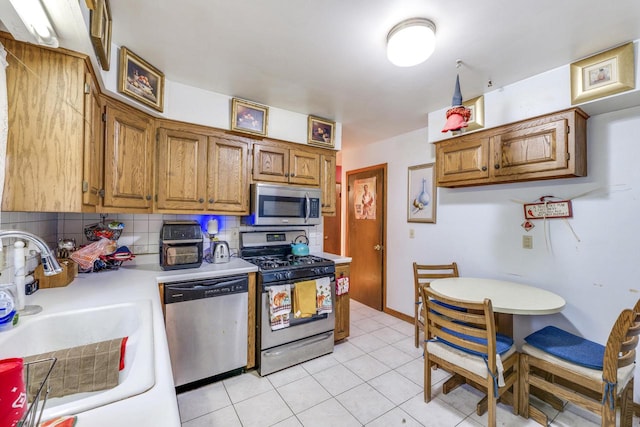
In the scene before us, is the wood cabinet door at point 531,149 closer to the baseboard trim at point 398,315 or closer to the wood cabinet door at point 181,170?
the baseboard trim at point 398,315

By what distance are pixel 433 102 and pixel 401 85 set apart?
0.50 m

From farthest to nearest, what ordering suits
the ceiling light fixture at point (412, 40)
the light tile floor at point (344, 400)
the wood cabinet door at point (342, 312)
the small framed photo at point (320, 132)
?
the small framed photo at point (320, 132)
the wood cabinet door at point (342, 312)
the light tile floor at point (344, 400)
the ceiling light fixture at point (412, 40)

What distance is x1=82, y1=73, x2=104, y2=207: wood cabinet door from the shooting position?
1.42m

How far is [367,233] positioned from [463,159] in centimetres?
179

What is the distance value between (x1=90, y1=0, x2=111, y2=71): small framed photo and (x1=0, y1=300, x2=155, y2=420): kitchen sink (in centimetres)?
126

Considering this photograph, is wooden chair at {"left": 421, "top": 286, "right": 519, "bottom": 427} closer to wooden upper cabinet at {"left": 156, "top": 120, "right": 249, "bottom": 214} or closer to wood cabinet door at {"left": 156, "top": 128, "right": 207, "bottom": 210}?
wooden upper cabinet at {"left": 156, "top": 120, "right": 249, "bottom": 214}

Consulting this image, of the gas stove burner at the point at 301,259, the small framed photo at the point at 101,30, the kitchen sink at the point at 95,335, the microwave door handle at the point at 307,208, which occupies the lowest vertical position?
the kitchen sink at the point at 95,335

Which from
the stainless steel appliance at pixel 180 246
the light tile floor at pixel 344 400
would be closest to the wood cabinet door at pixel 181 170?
the stainless steel appliance at pixel 180 246

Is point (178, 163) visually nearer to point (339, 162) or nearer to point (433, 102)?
point (433, 102)

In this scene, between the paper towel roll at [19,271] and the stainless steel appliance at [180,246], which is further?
the stainless steel appliance at [180,246]

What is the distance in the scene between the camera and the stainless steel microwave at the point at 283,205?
99.3 inches

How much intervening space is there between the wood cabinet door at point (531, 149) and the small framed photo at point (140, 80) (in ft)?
8.88

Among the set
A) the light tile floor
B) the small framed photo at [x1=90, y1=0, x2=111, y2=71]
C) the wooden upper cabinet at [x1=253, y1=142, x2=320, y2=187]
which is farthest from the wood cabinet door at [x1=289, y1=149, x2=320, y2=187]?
the light tile floor

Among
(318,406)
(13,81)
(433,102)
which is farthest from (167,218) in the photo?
(433,102)
